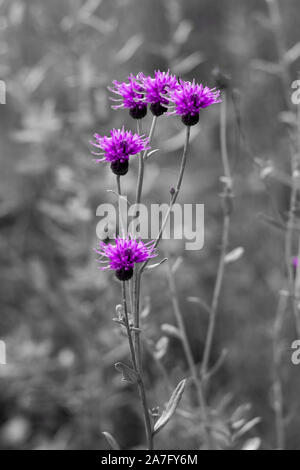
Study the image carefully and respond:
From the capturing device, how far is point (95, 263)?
1.69 m

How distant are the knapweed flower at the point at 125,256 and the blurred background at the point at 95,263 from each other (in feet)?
1.89

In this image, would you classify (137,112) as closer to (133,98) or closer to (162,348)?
(133,98)

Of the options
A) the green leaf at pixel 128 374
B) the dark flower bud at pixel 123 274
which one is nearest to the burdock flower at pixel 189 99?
the dark flower bud at pixel 123 274

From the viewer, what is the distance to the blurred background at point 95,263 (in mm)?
1685

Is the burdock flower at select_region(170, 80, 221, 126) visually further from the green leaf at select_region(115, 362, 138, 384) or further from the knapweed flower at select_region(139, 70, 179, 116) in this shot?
the green leaf at select_region(115, 362, 138, 384)

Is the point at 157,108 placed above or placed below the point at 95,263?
above

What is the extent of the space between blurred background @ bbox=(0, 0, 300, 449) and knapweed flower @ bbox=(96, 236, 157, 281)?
575 millimetres

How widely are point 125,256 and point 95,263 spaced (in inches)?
37.1

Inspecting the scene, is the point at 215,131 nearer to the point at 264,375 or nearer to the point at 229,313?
the point at 229,313

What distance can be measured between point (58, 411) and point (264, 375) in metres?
0.79

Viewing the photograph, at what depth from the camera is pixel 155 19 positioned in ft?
10.3

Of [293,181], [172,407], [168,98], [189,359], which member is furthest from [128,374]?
[293,181]

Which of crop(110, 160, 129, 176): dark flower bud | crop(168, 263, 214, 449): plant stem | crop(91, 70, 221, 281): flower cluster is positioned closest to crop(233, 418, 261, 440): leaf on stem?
crop(168, 263, 214, 449): plant stem
